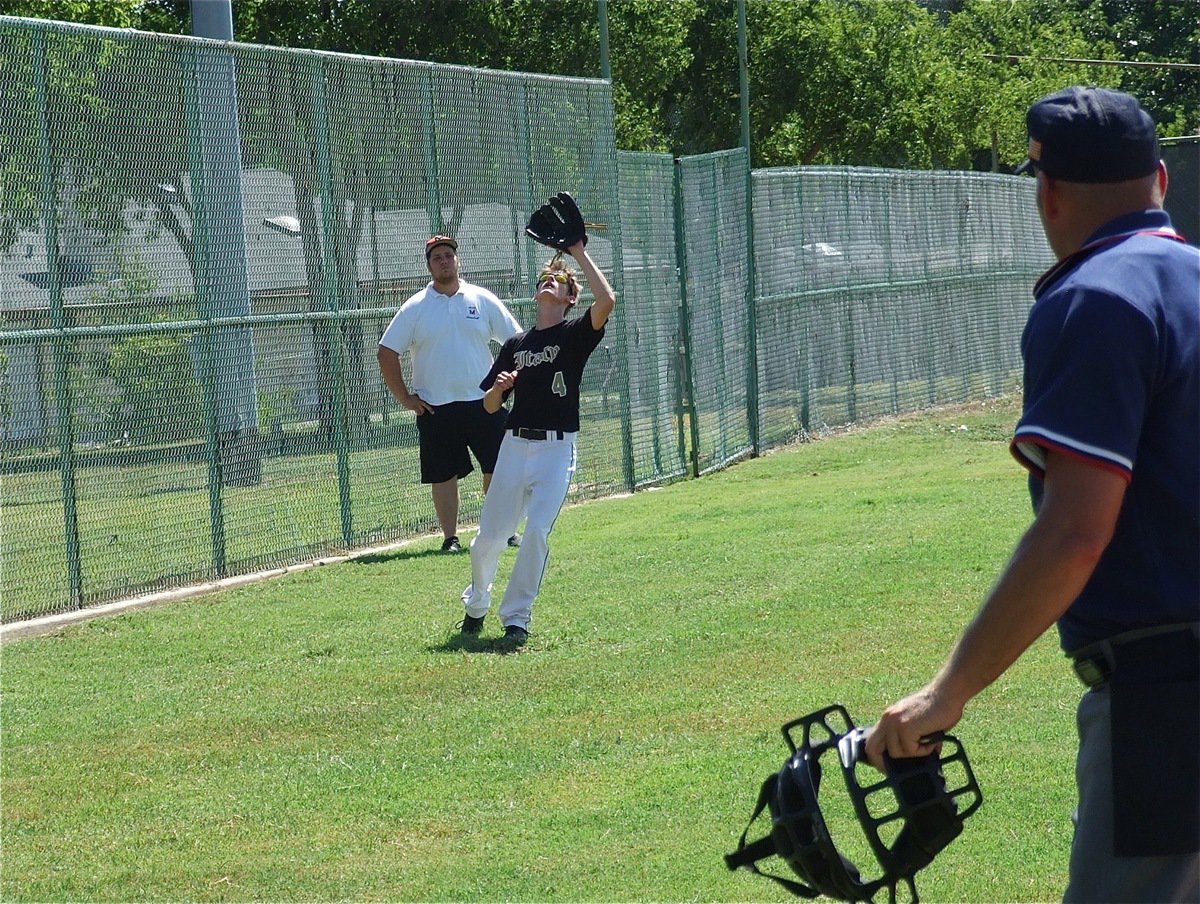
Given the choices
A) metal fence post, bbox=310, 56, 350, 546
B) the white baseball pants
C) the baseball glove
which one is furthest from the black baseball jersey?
metal fence post, bbox=310, 56, 350, 546

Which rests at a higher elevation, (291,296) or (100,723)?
(291,296)

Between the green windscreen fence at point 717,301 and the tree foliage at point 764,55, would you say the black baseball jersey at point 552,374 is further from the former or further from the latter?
the tree foliage at point 764,55

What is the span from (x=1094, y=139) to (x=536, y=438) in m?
5.48

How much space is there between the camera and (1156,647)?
2830 mm

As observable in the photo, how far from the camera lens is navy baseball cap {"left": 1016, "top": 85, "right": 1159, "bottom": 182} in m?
2.94

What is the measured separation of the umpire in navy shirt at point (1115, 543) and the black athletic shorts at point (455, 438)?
333 inches

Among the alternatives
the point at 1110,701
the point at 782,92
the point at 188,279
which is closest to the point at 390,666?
the point at 188,279

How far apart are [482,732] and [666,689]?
1.00 m

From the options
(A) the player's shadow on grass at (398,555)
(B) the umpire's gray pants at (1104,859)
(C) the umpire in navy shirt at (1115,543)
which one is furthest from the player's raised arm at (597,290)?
(B) the umpire's gray pants at (1104,859)

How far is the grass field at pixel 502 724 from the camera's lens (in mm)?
4871

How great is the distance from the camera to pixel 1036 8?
43844 millimetres

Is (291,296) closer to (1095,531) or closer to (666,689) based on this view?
(666,689)

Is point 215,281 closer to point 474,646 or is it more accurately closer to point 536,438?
point 536,438

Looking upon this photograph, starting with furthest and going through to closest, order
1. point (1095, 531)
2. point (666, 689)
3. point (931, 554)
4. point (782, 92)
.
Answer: point (782, 92), point (931, 554), point (666, 689), point (1095, 531)
